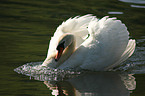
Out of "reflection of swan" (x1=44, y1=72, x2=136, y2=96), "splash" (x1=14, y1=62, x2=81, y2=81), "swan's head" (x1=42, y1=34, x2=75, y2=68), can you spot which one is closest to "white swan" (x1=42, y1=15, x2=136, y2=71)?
"swan's head" (x1=42, y1=34, x2=75, y2=68)

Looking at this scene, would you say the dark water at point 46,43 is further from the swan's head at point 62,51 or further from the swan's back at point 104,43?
the swan's head at point 62,51

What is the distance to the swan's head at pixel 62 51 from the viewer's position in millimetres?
9281

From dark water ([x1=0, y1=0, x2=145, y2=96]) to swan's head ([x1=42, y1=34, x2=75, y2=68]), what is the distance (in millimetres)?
646

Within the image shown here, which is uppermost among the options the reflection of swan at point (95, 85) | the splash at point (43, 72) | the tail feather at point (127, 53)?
the tail feather at point (127, 53)

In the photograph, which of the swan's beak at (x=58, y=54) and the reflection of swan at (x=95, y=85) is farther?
the swan's beak at (x=58, y=54)

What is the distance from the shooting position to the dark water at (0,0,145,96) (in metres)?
7.77

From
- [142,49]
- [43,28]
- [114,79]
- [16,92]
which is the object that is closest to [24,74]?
[16,92]

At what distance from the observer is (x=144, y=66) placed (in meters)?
9.70

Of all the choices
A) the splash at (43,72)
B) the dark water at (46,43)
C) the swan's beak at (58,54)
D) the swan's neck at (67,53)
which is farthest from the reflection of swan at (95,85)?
the swan's neck at (67,53)

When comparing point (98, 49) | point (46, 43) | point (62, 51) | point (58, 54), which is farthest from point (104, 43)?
point (46, 43)

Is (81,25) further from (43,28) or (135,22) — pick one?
(135,22)

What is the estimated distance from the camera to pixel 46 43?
11766 mm

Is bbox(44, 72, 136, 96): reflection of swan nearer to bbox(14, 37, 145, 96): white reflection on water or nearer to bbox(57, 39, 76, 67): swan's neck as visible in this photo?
bbox(14, 37, 145, 96): white reflection on water

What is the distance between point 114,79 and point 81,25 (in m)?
2.17
